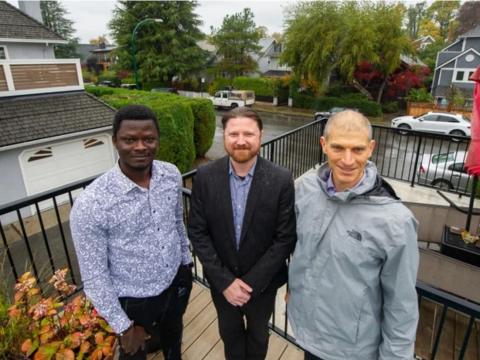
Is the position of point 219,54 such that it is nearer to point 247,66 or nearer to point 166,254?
point 247,66

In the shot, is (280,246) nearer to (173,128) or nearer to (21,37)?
(173,128)

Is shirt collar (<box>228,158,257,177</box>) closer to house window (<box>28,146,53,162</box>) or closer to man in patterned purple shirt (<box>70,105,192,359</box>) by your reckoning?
man in patterned purple shirt (<box>70,105,192,359</box>)

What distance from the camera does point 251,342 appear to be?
194 centimetres

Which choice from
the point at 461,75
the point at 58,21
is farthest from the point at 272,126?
the point at 58,21

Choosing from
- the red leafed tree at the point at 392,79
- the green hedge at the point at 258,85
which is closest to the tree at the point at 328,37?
the red leafed tree at the point at 392,79

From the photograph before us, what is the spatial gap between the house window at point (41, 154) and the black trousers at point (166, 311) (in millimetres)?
9028

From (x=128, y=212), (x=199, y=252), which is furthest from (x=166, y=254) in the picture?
(x=128, y=212)

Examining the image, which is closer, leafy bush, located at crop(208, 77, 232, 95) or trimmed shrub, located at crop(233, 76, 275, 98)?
trimmed shrub, located at crop(233, 76, 275, 98)

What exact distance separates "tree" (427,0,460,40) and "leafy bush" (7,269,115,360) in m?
59.5

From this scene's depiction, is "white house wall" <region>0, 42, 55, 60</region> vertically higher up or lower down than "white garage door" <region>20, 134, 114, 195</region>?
higher up

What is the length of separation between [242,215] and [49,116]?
32.3ft

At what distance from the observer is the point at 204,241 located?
169cm

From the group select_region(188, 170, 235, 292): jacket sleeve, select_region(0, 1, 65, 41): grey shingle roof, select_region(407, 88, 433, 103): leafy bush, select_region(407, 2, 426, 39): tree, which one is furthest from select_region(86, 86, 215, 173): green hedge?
select_region(407, 2, 426, 39): tree

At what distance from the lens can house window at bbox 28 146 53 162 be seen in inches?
351
